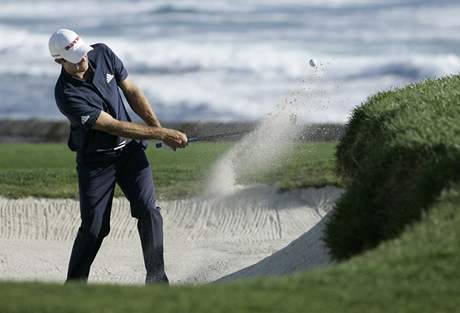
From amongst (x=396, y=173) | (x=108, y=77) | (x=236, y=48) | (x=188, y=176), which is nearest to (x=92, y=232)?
(x=108, y=77)

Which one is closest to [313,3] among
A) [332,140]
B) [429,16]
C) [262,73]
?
[429,16]

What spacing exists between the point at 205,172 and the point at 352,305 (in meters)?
7.74

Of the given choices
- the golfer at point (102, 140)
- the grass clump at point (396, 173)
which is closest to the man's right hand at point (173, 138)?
the golfer at point (102, 140)

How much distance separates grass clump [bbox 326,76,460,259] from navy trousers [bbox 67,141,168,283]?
1.52m

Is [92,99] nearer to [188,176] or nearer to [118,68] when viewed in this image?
[118,68]

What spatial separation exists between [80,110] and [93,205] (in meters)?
0.71

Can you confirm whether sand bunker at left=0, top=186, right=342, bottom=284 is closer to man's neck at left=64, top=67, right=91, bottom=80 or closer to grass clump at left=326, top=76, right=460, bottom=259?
man's neck at left=64, top=67, right=91, bottom=80

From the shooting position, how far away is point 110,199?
374 inches

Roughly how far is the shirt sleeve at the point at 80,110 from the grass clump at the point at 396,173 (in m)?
1.64

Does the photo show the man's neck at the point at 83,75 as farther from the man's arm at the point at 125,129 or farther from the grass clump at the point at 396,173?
the grass clump at the point at 396,173

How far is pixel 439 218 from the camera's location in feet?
22.5

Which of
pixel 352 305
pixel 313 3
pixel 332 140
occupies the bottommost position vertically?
pixel 313 3

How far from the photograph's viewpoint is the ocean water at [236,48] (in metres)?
30.8

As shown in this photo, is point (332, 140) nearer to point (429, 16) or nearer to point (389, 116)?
point (389, 116)
